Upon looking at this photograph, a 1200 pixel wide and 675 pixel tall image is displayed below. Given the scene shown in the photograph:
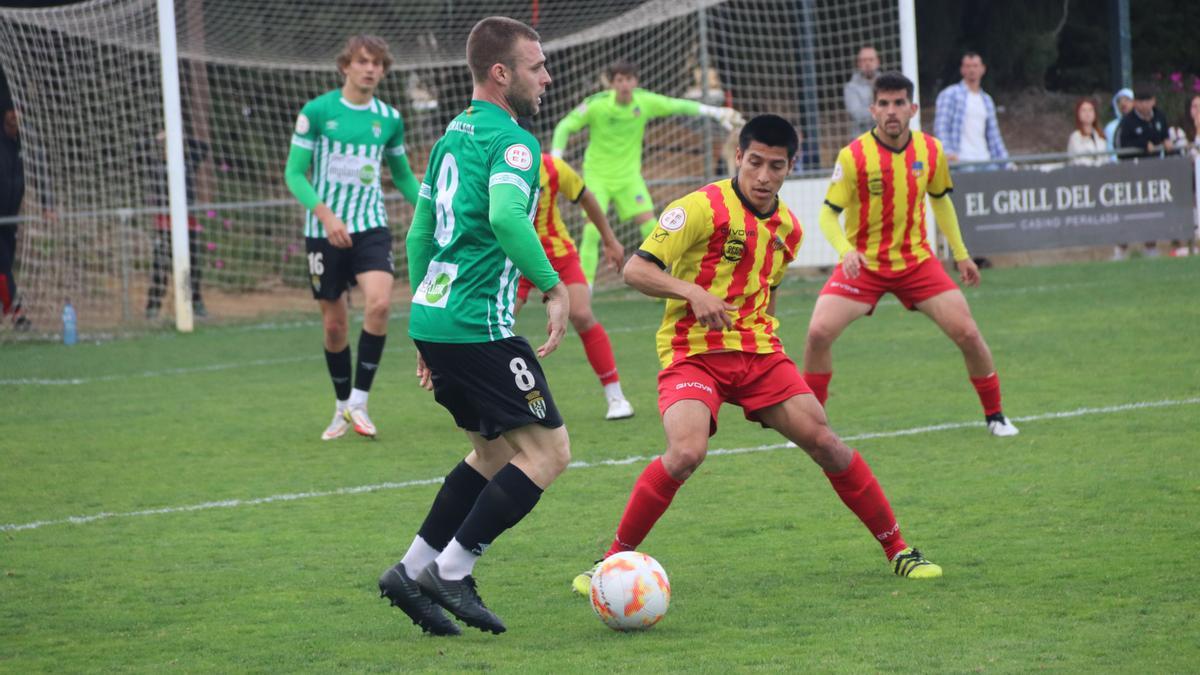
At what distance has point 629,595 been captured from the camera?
4.96m

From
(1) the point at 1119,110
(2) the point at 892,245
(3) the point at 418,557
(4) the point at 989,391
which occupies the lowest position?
(4) the point at 989,391

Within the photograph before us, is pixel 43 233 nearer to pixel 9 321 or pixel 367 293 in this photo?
pixel 9 321

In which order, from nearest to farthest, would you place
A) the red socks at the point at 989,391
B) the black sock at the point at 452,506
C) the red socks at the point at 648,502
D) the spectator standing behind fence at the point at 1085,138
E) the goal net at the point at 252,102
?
the black sock at the point at 452,506 < the red socks at the point at 648,502 < the red socks at the point at 989,391 < the goal net at the point at 252,102 < the spectator standing behind fence at the point at 1085,138

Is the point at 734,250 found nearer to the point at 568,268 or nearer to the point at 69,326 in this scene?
the point at 568,268

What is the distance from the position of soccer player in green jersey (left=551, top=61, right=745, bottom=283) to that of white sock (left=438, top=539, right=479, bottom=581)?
32.5ft

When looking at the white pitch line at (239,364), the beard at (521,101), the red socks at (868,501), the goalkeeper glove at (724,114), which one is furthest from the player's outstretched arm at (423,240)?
the goalkeeper glove at (724,114)

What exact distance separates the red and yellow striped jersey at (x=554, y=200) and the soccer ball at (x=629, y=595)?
4422mm

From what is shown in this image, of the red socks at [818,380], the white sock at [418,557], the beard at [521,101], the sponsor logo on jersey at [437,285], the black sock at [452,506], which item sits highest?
the beard at [521,101]

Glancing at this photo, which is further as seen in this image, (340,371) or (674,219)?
(340,371)

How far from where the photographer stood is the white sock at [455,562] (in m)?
5.01

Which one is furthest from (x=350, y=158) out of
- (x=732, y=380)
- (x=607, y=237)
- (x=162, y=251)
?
(x=162, y=251)

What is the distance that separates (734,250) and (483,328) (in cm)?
110

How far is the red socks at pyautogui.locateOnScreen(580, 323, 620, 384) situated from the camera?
963 centimetres

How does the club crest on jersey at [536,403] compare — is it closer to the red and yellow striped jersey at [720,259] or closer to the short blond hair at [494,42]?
the red and yellow striped jersey at [720,259]
